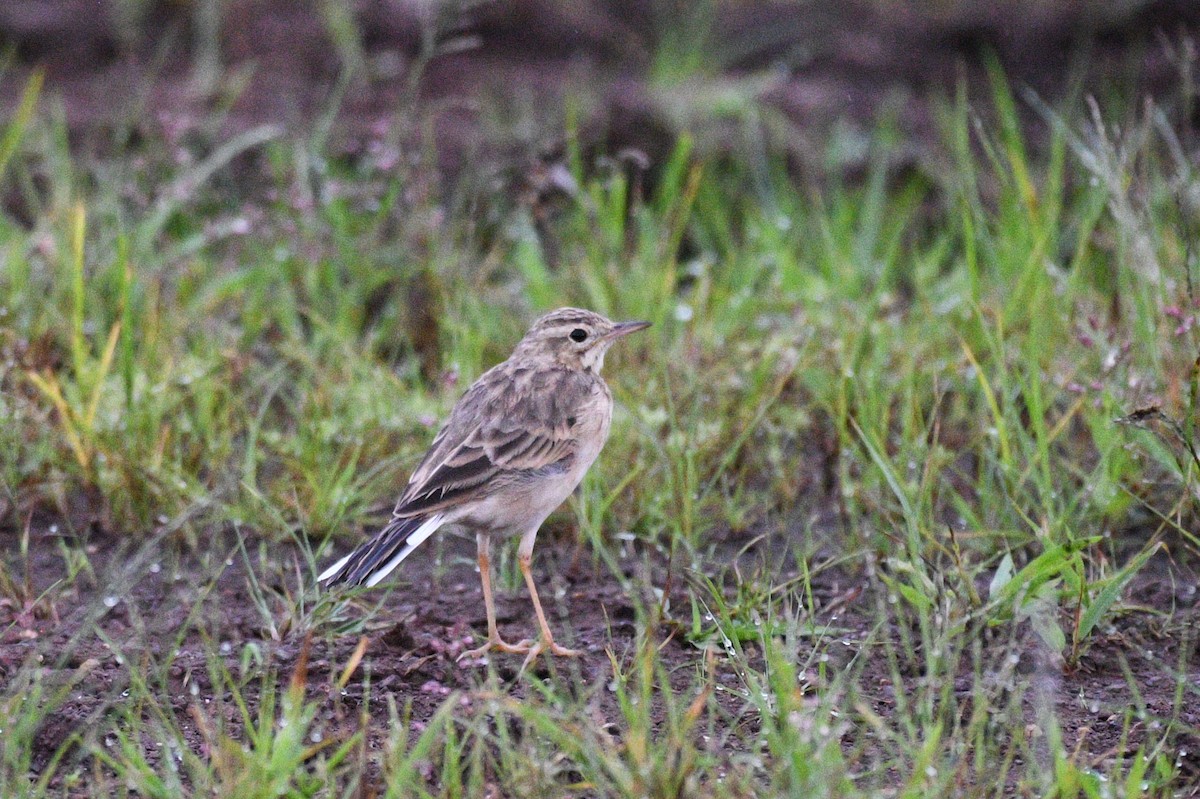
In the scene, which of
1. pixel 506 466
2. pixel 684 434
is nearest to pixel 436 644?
pixel 506 466

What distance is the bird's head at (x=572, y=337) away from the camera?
17.7 feet

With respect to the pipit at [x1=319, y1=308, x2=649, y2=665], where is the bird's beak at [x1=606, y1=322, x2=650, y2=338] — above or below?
above

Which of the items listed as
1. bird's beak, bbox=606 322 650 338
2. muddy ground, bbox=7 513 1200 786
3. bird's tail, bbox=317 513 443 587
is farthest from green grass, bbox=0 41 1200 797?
bird's beak, bbox=606 322 650 338

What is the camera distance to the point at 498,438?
491cm

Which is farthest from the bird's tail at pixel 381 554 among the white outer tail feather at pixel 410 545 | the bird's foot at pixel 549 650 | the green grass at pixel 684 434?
the bird's foot at pixel 549 650

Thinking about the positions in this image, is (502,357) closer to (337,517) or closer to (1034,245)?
(337,517)

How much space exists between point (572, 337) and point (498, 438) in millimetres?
627

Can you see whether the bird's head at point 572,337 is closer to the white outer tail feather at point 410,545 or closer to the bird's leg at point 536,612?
the bird's leg at point 536,612

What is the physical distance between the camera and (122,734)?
12.6ft

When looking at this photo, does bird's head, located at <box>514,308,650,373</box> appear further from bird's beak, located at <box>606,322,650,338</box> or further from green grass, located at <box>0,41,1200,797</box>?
green grass, located at <box>0,41,1200,797</box>

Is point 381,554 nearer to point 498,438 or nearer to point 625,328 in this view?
point 498,438

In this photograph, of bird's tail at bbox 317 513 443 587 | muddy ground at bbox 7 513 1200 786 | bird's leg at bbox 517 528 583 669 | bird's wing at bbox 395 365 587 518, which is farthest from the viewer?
bird's wing at bbox 395 365 587 518

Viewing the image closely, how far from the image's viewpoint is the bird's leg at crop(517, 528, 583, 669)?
4.51 meters

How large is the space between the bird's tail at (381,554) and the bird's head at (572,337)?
988 mm
